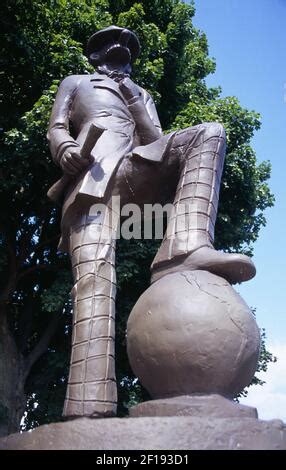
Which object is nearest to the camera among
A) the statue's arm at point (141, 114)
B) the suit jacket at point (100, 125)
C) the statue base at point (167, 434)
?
the statue base at point (167, 434)

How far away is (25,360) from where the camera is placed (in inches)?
363

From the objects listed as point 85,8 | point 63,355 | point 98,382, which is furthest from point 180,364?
point 85,8

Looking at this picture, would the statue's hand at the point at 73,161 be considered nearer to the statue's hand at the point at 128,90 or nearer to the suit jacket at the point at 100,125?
the suit jacket at the point at 100,125

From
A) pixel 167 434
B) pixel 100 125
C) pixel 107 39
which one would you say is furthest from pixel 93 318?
pixel 107 39

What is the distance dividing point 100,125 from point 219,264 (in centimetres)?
155

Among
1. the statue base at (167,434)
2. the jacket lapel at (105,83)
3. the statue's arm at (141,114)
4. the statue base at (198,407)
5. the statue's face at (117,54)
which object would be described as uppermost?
the statue's face at (117,54)

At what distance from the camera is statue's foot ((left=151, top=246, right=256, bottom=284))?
3.18 m

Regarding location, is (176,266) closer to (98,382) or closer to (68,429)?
(98,382)

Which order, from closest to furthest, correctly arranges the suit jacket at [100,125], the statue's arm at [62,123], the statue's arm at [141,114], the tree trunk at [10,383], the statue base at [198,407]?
the statue base at [198,407]
the suit jacket at [100,125]
the statue's arm at [62,123]
the statue's arm at [141,114]
the tree trunk at [10,383]

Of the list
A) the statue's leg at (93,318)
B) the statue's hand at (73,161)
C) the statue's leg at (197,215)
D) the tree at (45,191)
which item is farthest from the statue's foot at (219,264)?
the tree at (45,191)

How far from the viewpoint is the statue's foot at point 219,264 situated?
3.18m

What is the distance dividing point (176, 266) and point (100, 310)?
0.55 metres

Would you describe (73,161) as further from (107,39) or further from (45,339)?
(45,339)

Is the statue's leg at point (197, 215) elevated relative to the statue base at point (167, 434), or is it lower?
elevated
